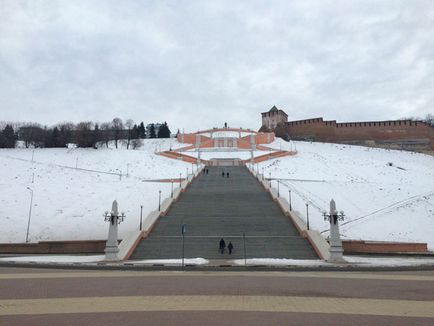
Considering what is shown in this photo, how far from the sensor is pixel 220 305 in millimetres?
6949

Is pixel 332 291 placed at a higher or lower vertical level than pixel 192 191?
lower

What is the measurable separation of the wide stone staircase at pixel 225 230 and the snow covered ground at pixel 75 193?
9.90 feet

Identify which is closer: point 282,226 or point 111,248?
point 111,248

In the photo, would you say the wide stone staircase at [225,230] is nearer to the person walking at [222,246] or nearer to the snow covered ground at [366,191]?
the person walking at [222,246]

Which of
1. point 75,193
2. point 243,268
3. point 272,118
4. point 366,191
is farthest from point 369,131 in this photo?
Result: point 243,268

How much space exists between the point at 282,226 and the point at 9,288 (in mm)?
14578

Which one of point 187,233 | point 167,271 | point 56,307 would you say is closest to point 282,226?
point 187,233

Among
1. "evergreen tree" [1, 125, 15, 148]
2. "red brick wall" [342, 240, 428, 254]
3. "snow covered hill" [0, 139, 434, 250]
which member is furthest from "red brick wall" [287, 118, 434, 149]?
"red brick wall" [342, 240, 428, 254]

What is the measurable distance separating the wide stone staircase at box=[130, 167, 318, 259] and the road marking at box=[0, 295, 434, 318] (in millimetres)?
8296

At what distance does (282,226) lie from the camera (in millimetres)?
20562

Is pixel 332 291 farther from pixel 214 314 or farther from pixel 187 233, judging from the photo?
pixel 187 233

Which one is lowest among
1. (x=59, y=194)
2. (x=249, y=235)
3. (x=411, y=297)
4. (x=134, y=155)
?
(x=411, y=297)

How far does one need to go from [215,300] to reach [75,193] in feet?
Result: 83.0

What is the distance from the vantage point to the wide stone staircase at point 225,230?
1723 centimetres
